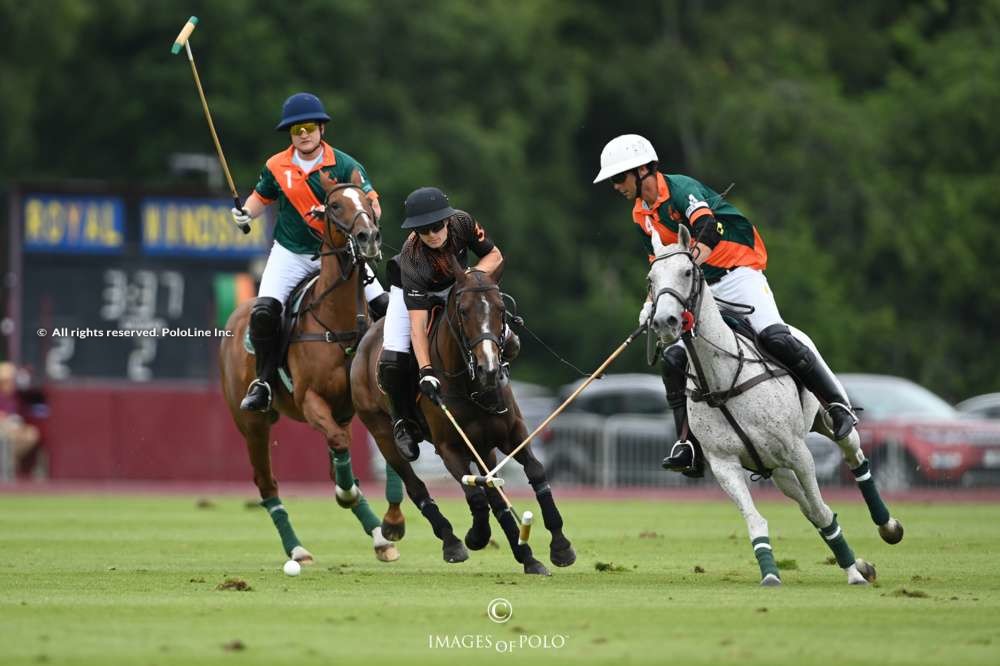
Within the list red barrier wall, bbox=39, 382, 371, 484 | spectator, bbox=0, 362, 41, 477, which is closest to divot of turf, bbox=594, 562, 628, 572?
red barrier wall, bbox=39, 382, 371, 484

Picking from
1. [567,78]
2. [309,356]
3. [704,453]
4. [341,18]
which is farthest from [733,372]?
[567,78]

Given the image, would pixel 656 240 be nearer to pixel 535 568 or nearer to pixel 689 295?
pixel 689 295

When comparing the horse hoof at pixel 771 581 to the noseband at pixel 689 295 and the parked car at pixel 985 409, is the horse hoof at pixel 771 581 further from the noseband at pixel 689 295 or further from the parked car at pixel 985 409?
the parked car at pixel 985 409

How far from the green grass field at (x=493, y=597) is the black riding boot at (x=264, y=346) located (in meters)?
1.05

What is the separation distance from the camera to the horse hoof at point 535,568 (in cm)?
1114

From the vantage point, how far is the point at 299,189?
12617 millimetres

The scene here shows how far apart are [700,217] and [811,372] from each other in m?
1.08

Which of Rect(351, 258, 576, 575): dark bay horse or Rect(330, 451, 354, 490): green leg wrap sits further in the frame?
Rect(330, 451, 354, 490): green leg wrap

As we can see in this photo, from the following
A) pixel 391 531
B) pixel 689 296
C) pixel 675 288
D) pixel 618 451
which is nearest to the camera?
pixel 675 288

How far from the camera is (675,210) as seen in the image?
36.3 feet

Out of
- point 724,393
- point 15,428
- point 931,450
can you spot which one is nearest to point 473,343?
point 724,393

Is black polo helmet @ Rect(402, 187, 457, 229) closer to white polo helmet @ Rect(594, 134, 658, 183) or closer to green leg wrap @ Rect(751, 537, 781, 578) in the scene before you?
white polo helmet @ Rect(594, 134, 658, 183)

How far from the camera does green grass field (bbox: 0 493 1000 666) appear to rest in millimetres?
7820

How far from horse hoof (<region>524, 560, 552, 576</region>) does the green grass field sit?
8cm
